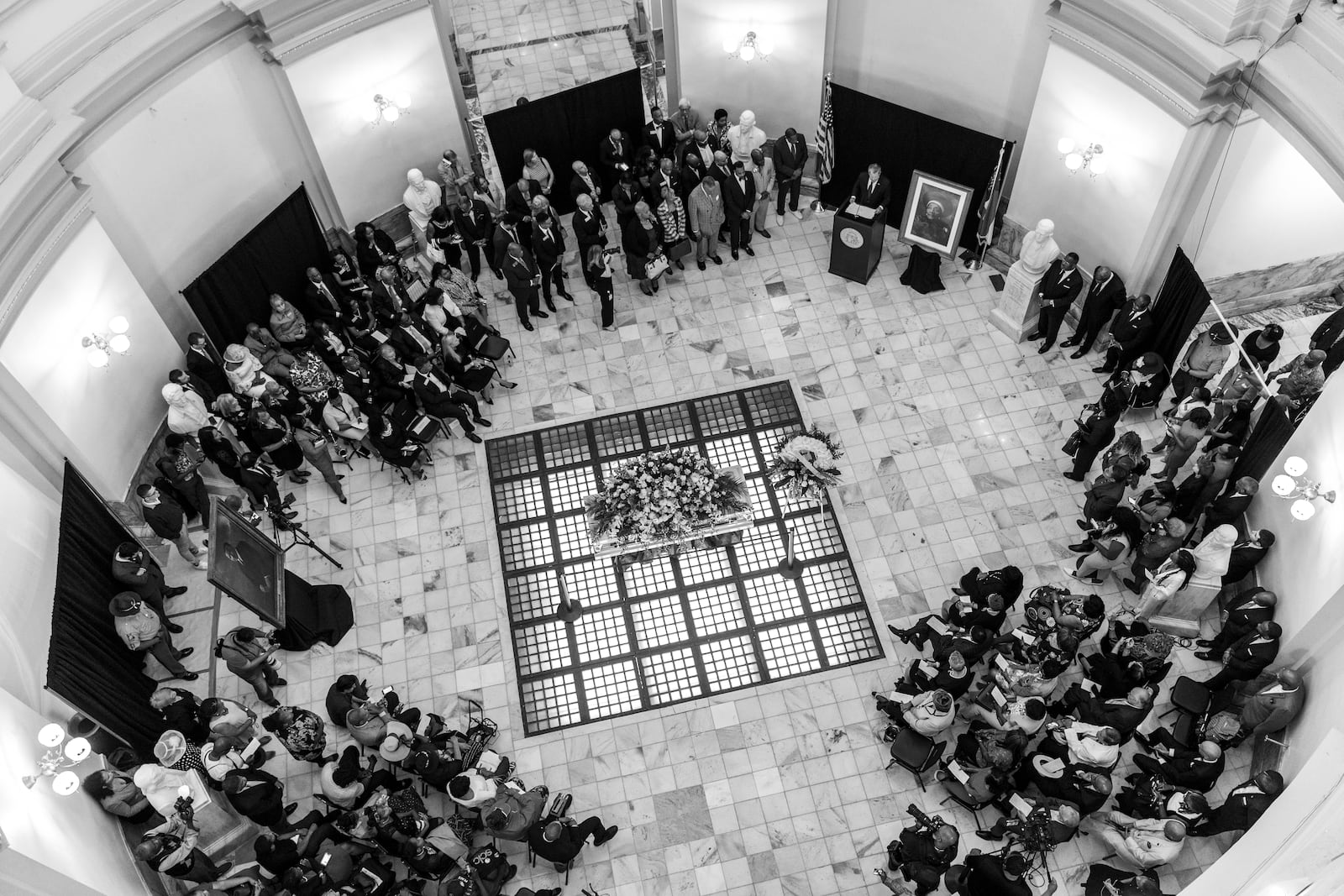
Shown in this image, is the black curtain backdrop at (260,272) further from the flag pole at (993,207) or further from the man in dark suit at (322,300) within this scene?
the flag pole at (993,207)

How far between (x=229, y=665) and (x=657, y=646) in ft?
15.2

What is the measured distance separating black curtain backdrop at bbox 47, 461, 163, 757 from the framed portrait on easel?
35.8ft

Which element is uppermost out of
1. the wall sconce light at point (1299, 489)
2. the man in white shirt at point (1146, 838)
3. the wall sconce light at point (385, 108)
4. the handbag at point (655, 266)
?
the wall sconce light at point (385, 108)

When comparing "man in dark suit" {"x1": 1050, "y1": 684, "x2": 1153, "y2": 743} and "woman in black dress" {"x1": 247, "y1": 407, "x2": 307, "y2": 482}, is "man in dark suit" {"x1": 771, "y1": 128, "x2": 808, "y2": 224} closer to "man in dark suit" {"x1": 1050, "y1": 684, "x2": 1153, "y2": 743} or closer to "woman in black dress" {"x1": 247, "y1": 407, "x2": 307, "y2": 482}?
"woman in black dress" {"x1": 247, "y1": 407, "x2": 307, "y2": 482}

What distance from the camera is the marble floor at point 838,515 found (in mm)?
10742

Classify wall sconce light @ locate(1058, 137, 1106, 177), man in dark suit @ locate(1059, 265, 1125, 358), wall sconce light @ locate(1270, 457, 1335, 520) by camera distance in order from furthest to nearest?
man in dark suit @ locate(1059, 265, 1125, 358) < wall sconce light @ locate(1058, 137, 1106, 177) < wall sconce light @ locate(1270, 457, 1335, 520)

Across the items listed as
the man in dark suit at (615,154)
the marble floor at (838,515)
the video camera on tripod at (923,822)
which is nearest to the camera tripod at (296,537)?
the marble floor at (838,515)

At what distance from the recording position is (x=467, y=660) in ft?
39.6

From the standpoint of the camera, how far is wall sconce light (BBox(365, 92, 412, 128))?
15.0 metres

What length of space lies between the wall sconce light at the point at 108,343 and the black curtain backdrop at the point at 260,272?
45.3 inches

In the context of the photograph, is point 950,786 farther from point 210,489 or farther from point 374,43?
point 374,43

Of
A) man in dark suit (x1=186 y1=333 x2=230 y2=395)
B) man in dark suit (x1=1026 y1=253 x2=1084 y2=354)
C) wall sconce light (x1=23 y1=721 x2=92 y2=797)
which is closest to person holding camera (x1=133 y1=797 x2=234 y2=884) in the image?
wall sconce light (x1=23 y1=721 x2=92 y2=797)

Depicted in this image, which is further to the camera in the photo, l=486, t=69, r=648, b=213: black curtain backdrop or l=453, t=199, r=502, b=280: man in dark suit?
l=486, t=69, r=648, b=213: black curtain backdrop

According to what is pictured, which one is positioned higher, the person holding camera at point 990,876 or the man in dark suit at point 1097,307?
the man in dark suit at point 1097,307
